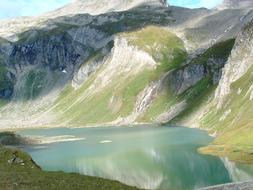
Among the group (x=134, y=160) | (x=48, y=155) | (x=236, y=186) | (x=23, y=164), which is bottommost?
(x=48, y=155)

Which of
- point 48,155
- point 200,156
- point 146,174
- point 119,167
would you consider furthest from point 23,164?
point 48,155

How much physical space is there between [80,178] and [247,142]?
84992 millimetres

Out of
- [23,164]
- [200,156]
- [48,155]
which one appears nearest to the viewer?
[23,164]

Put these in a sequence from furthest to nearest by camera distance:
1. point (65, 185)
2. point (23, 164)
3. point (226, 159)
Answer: point (226, 159) → point (23, 164) → point (65, 185)

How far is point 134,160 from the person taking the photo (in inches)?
5851

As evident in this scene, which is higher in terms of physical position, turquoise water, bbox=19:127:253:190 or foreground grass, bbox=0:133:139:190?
foreground grass, bbox=0:133:139:190

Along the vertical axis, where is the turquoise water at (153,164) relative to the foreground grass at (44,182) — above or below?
below

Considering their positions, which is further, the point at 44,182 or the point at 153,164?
the point at 153,164

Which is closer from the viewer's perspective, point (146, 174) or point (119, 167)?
point (146, 174)

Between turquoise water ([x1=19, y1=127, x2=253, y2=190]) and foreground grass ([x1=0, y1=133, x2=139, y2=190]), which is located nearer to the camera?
foreground grass ([x1=0, y1=133, x2=139, y2=190])

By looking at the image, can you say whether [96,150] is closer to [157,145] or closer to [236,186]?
[157,145]

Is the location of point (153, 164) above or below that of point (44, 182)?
below

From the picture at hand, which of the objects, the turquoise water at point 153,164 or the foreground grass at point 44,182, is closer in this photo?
the foreground grass at point 44,182

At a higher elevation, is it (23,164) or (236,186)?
(236,186)
